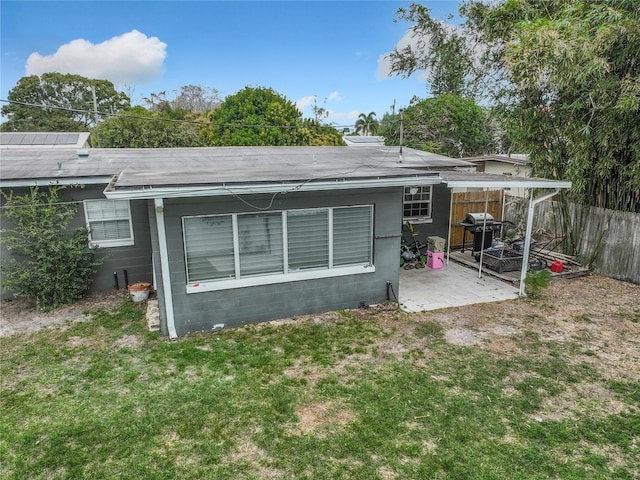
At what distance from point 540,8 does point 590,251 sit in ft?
19.0

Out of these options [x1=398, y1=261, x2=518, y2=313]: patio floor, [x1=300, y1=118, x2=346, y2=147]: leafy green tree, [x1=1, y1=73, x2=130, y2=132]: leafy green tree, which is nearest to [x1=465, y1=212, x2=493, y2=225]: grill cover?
[x1=398, y1=261, x2=518, y2=313]: patio floor

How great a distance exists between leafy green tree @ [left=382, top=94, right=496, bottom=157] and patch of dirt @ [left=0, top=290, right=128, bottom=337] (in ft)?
57.0

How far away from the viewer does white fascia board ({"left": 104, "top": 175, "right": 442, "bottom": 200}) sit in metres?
5.35

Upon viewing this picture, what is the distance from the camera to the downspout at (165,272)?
19.4 feet

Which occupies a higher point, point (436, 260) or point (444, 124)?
point (444, 124)

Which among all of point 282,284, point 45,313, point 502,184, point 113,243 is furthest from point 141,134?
point 502,184

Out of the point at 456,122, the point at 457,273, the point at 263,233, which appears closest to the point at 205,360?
the point at 263,233

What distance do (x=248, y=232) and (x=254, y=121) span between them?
1614 cm

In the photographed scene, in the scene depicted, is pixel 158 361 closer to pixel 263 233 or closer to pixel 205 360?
pixel 205 360

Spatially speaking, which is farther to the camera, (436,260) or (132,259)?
(436,260)

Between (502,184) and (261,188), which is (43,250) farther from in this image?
(502,184)

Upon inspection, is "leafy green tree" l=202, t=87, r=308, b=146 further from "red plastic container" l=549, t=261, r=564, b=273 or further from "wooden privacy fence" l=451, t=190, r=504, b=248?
"red plastic container" l=549, t=261, r=564, b=273

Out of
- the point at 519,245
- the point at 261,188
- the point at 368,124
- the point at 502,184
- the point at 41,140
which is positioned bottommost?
the point at 519,245

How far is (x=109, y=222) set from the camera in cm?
838
